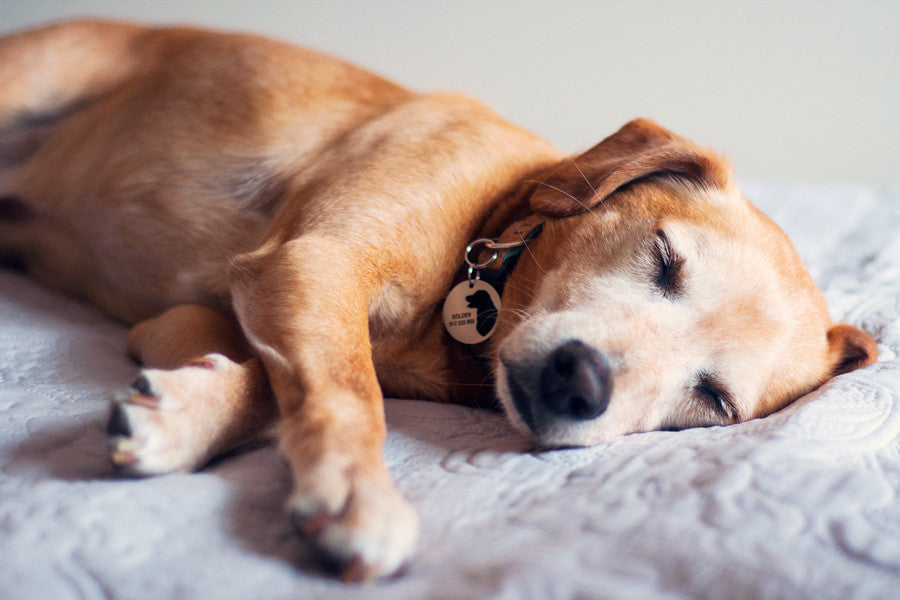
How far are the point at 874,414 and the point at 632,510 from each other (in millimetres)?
699

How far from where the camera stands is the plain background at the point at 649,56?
11.1ft

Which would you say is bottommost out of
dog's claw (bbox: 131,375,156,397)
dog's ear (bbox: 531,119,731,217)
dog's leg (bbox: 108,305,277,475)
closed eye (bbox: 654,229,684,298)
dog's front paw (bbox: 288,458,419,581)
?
dog's leg (bbox: 108,305,277,475)

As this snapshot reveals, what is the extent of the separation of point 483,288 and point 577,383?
16.2 inches

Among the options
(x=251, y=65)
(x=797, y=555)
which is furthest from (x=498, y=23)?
(x=797, y=555)

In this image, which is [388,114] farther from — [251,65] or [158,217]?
[158,217]

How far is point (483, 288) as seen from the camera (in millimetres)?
1483

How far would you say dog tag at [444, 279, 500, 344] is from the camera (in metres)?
1.48

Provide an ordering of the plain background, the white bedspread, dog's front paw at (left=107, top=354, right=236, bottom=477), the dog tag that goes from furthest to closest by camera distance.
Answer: the plain background → the dog tag → dog's front paw at (left=107, top=354, right=236, bottom=477) → the white bedspread

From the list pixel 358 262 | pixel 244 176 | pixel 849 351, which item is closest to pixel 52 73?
pixel 244 176

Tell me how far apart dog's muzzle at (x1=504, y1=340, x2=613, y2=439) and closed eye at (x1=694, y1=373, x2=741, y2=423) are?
1.08 ft

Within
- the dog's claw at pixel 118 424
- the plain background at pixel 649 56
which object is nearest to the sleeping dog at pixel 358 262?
the dog's claw at pixel 118 424

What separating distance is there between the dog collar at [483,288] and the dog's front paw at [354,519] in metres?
0.64

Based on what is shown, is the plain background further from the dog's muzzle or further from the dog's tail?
the dog's muzzle

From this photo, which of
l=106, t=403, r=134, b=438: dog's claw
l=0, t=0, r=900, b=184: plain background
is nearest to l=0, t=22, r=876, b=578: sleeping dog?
l=106, t=403, r=134, b=438: dog's claw
